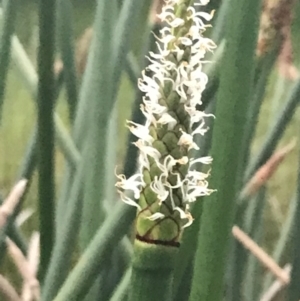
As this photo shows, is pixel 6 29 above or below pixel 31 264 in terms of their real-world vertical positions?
above

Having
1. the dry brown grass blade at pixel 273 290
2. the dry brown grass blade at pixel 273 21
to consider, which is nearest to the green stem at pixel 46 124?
the dry brown grass blade at pixel 273 21

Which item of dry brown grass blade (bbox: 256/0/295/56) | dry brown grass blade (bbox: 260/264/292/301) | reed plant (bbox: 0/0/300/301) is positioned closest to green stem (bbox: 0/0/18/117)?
reed plant (bbox: 0/0/300/301)

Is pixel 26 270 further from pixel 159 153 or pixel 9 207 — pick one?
pixel 159 153

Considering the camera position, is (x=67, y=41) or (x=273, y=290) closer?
(x=67, y=41)

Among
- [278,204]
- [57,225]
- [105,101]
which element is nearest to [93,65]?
[105,101]

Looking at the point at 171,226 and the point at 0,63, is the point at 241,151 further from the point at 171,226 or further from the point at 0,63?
the point at 0,63

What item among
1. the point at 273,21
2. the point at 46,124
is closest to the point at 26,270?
the point at 46,124

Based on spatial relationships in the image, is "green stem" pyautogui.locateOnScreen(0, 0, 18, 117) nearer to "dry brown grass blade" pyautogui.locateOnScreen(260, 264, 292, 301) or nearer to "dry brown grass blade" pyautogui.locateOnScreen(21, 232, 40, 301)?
"dry brown grass blade" pyautogui.locateOnScreen(21, 232, 40, 301)
